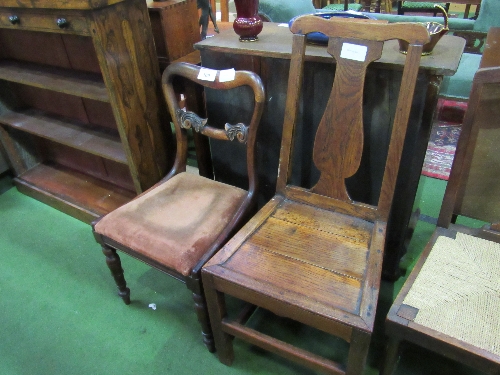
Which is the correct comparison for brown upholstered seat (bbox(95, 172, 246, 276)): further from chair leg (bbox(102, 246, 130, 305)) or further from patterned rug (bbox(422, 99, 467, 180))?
patterned rug (bbox(422, 99, 467, 180))

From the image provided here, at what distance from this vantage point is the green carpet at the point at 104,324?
53.4 inches

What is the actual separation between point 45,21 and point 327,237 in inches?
50.6

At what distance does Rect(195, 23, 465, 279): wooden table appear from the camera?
1170mm

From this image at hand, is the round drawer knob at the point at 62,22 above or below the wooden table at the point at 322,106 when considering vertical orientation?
above

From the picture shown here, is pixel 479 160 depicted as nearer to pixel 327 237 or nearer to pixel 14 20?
pixel 327 237

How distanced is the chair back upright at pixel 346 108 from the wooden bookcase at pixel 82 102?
649 millimetres

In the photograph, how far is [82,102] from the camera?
1.96m

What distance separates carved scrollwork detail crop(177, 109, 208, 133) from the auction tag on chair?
22.8 inches

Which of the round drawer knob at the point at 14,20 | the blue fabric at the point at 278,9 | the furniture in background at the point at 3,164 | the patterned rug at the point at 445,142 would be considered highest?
the round drawer knob at the point at 14,20

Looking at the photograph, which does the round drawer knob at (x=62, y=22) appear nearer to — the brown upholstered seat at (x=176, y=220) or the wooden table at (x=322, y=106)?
the wooden table at (x=322, y=106)

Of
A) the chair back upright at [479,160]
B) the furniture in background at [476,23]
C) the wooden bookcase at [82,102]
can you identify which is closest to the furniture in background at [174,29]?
the wooden bookcase at [82,102]

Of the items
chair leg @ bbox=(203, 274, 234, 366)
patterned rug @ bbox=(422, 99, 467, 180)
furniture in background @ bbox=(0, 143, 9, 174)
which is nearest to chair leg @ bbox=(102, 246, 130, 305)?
chair leg @ bbox=(203, 274, 234, 366)

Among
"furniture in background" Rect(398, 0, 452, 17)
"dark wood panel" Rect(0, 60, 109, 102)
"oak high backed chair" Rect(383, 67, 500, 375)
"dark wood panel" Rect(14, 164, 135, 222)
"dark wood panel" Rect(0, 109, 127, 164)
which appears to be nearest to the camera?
"oak high backed chair" Rect(383, 67, 500, 375)

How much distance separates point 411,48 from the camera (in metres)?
1.02
